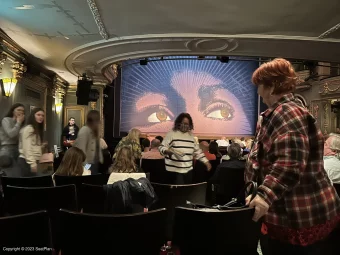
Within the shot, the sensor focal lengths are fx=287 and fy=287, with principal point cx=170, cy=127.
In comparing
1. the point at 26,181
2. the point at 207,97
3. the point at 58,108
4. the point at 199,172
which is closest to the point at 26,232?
the point at 26,181

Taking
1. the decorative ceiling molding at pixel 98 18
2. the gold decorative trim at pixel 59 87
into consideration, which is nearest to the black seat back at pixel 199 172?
the decorative ceiling molding at pixel 98 18

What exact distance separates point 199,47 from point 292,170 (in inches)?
177

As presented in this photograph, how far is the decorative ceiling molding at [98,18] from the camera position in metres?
3.45

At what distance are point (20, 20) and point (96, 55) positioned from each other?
1757 millimetres

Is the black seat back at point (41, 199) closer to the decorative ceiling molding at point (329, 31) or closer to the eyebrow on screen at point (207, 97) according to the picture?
the decorative ceiling molding at point (329, 31)

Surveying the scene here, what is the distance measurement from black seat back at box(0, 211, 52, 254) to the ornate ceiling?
2.95 metres

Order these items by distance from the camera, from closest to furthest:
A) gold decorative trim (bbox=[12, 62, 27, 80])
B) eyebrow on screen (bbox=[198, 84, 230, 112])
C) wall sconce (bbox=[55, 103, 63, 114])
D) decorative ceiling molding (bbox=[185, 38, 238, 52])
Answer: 1. decorative ceiling molding (bbox=[185, 38, 238, 52])
2. gold decorative trim (bbox=[12, 62, 27, 80])
3. wall sconce (bbox=[55, 103, 63, 114])
4. eyebrow on screen (bbox=[198, 84, 230, 112])

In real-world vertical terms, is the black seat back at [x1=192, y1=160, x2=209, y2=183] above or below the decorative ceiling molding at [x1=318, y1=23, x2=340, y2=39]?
below

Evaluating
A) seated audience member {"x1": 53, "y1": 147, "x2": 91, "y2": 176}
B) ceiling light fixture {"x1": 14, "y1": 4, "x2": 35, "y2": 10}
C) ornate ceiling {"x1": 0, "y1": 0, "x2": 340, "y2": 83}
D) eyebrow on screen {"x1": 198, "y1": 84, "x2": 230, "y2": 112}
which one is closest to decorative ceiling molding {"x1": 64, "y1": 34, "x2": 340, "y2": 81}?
ornate ceiling {"x1": 0, "y1": 0, "x2": 340, "y2": 83}

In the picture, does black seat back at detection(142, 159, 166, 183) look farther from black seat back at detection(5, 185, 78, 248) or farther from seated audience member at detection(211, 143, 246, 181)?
black seat back at detection(5, 185, 78, 248)

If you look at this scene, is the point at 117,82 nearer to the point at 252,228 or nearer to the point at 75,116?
the point at 75,116

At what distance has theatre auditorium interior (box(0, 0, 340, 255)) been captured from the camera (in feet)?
3.35

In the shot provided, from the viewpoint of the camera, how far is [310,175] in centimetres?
99

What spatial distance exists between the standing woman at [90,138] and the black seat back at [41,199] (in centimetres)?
141
